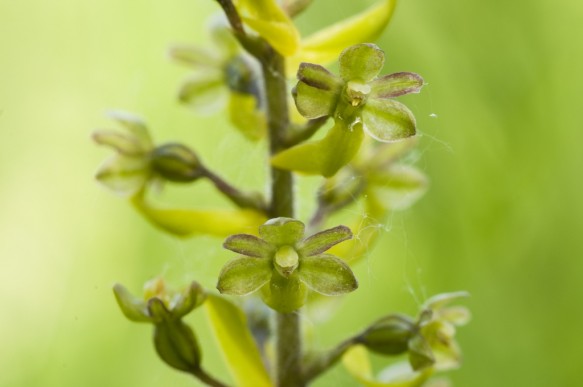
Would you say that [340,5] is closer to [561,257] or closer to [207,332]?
[561,257]

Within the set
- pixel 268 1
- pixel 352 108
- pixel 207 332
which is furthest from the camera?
pixel 207 332

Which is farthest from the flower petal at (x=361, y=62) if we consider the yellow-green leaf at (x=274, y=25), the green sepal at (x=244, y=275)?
the green sepal at (x=244, y=275)

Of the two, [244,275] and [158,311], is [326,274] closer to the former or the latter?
[244,275]

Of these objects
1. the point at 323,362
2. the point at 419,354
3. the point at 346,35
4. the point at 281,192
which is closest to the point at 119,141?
the point at 281,192

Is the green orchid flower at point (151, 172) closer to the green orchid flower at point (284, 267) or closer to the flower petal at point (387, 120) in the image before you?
the green orchid flower at point (284, 267)

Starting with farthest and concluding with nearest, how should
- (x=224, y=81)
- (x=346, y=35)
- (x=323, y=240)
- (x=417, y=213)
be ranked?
(x=417, y=213) < (x=224, y=81) < (x=346, y=35) < (x=323, y=240)

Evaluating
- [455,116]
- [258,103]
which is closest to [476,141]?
[455,116]

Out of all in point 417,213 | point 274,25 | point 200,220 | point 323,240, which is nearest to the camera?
point 323,240
